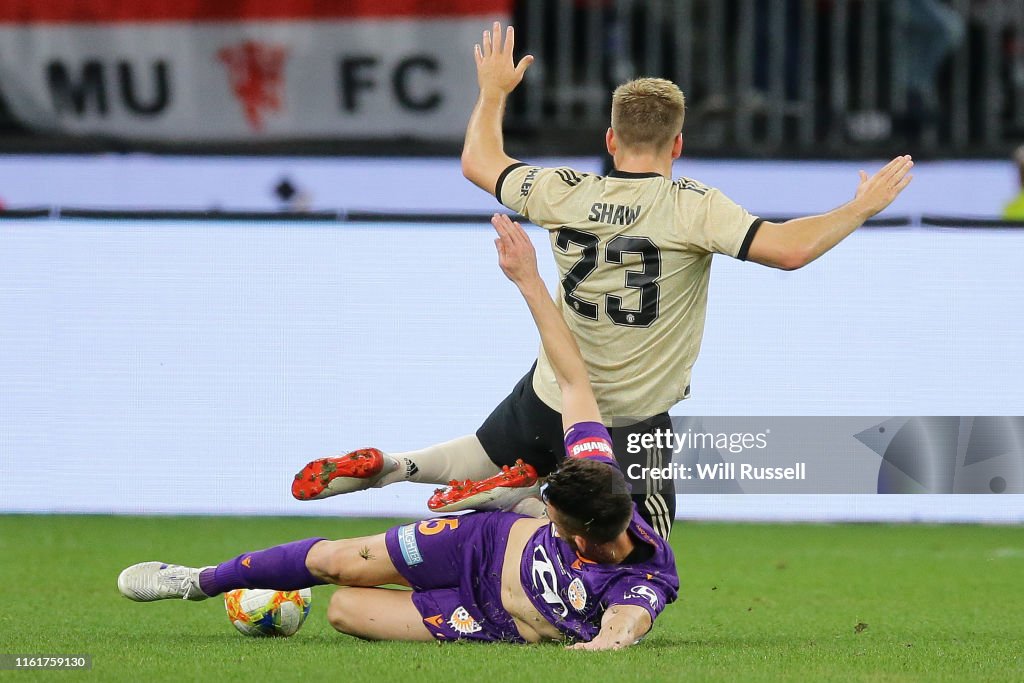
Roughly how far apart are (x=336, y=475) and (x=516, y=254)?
1.03 metres

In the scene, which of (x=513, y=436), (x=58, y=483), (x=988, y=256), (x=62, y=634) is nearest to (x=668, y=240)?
(x=513, y=436)

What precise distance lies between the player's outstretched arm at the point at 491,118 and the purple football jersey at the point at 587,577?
3.52 ft

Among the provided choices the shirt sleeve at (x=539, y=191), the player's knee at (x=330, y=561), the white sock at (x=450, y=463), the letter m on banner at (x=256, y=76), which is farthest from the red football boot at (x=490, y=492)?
the letter m on banner at (x=256, y=76)

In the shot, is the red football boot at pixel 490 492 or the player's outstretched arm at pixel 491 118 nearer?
the red football boot at pixel 490 492

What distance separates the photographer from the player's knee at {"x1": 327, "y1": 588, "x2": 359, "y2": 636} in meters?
5.72

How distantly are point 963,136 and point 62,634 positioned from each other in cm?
952

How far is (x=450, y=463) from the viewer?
601 cm

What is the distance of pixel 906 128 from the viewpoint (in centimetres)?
1334

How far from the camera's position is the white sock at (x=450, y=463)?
19.5 feet

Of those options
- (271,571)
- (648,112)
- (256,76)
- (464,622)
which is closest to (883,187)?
(648,112)

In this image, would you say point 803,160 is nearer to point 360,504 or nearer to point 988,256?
point 988,256

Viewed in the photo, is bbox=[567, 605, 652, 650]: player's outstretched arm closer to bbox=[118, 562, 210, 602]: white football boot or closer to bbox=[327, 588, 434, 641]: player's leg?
bbox=[327, 588, 434, 641]: player's leg

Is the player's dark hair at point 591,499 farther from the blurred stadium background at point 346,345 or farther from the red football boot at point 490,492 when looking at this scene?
the blurred stadium background at point 346,345

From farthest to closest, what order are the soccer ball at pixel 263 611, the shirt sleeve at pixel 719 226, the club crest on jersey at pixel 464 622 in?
the soccer ball at pixel 263 611
the club crest on jersey at pixel 464 622
the shirt sleeve at pixel 719 226
